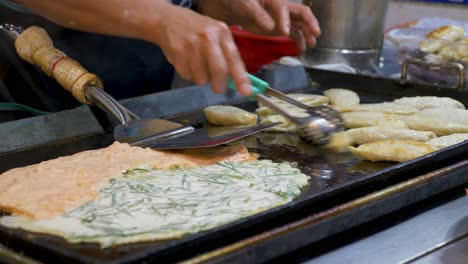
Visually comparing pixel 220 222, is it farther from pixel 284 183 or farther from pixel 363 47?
pixel 363 47

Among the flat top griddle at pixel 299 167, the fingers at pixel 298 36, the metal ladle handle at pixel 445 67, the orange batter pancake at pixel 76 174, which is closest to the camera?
the flat top griddle at pixel 299 167

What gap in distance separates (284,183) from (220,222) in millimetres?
322

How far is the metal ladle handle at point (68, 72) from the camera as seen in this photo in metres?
2.14

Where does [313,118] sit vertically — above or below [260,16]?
below

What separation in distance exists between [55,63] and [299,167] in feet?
2.64

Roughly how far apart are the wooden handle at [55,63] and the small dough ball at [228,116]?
0.36 meters

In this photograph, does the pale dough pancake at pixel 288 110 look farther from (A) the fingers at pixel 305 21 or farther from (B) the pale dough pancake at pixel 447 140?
(B) the pale dough pancake at pixel 447 140

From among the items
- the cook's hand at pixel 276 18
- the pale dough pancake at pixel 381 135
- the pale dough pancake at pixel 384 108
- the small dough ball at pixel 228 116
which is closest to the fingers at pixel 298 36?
the cook's hand at pixel 276 18

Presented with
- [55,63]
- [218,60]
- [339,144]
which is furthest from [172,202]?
[55,63]

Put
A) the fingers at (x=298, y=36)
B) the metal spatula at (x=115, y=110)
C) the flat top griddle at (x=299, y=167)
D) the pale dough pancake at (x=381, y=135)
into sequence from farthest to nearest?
the fingers at (x=298, y=36), the pale dough pancake at (x=381, y=135), the metal spatula at (x=115, y=110), the flat top griddle at (x=299, y=167)

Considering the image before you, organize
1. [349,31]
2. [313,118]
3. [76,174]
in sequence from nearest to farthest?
[76,174] < [313,118] < [349,31]

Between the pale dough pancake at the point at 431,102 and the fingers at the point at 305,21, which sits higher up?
the fingers at the point at 305,21

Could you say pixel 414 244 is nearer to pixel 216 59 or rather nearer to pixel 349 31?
pixel 216 59

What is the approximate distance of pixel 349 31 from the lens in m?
3.48
